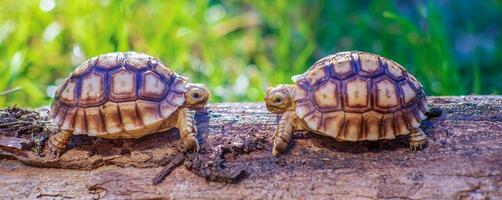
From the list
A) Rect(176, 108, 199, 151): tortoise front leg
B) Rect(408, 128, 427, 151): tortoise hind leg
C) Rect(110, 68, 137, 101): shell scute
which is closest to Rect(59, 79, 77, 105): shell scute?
Rect(110, 68, 137, 101): shell scute

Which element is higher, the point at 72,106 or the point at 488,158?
the point at 72,106

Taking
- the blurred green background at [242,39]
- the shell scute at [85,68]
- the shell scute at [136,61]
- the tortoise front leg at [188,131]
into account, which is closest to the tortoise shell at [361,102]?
the tortoise front leg at [188,131]

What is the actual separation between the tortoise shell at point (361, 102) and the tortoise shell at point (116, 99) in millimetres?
893

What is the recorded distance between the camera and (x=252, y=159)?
3.61 m

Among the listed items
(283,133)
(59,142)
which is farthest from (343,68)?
(59,142)

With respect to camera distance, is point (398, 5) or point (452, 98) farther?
point (398, 5)

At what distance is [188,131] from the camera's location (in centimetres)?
365

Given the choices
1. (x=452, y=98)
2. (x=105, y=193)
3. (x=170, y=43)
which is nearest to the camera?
(x=105, y=193)

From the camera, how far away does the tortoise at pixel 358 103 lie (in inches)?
139

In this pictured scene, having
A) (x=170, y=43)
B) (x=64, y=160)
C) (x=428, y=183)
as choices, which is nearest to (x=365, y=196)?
(x=428, y=183)

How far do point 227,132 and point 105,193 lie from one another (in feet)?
2.88

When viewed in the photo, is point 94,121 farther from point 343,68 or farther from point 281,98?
point 343,68

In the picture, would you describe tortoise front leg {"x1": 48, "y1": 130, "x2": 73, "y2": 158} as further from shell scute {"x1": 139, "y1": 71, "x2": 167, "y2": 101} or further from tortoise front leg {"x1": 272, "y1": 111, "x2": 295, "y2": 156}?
tortoise front leg {"x1": 272, "y1": 111, "x2": 295, "y2": 156}

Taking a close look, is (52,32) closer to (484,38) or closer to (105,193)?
(105,193)
